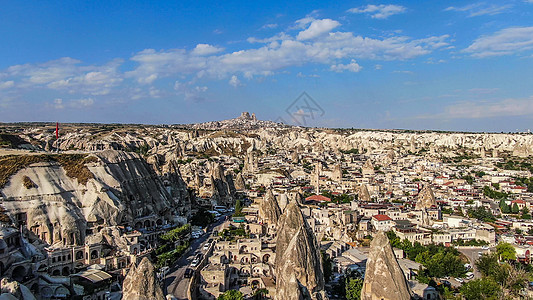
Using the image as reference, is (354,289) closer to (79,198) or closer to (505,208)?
(79,198)

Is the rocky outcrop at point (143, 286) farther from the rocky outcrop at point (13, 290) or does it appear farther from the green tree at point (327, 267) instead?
the green tree at point (327, 267)

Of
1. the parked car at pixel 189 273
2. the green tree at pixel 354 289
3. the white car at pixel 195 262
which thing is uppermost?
the green tree at pixel 354 289

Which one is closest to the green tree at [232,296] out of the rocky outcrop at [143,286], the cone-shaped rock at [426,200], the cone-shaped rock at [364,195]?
the rocky outcrop at [143,286]

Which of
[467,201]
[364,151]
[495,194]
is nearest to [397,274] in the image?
[467,201]

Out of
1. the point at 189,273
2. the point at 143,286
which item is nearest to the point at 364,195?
the point at 189,273

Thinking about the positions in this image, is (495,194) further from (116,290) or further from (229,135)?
(229,135)

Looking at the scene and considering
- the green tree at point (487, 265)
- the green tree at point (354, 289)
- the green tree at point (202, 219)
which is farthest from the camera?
the green tree at point (202, 219)
